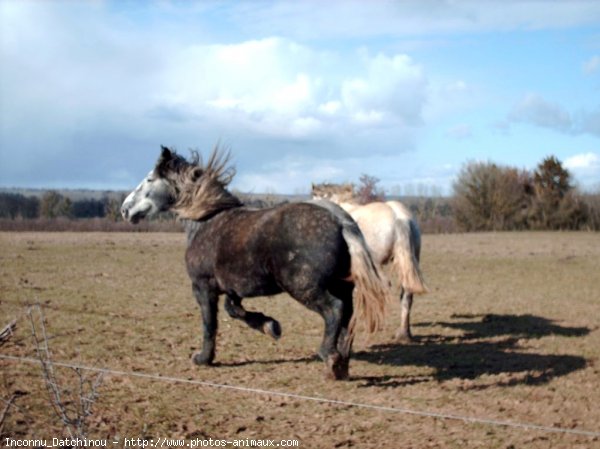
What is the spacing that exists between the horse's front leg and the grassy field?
0.22m

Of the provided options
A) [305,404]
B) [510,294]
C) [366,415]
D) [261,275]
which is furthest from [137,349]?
[510,294]

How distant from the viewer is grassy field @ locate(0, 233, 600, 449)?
5.63m

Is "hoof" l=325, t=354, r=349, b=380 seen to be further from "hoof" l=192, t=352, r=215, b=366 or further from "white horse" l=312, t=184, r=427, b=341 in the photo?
"white horse" l=312, t=184, r=427, b=341

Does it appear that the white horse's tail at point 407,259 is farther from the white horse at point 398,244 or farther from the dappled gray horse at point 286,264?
the dappled gray horse at point 286,264

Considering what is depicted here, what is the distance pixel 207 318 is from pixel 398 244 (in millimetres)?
3235

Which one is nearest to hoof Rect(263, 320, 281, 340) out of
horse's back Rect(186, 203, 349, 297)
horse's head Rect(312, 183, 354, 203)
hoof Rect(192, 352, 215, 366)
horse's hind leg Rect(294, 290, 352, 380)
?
horse's back Rect(186, 203, 349, 297)

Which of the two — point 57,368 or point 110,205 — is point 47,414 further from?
point 110,205

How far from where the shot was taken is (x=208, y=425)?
5.69 meters

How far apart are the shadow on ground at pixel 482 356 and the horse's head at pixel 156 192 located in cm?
296

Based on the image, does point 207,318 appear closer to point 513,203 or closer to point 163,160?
point 163,160

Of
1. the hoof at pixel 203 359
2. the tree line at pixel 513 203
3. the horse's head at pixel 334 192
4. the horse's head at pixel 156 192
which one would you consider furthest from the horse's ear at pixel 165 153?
the tree line at pixel 513 203

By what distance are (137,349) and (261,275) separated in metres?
2.41

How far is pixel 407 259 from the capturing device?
9602mm

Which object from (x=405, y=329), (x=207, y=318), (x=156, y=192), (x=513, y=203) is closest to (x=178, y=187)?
(x=156, y=192)
